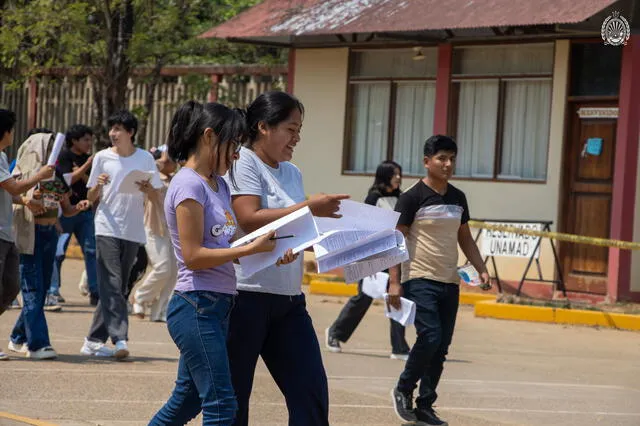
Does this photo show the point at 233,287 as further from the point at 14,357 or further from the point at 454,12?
the point at 454,12

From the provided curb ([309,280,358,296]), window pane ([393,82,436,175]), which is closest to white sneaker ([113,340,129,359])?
curb ([309,280,358,296])

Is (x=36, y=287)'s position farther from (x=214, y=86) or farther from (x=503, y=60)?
(x=214, y=86)

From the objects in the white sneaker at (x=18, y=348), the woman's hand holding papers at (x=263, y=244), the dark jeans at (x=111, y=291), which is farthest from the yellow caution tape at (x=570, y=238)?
the woman's hand holding papers at (x=263, y=244)

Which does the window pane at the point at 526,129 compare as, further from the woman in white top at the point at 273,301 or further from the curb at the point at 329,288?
the woman in white top at the point at 273,301

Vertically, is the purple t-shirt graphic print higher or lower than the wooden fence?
lower

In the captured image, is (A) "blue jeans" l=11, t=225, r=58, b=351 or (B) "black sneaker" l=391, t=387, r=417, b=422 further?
(A) "blue jeans" l=11, t=225, r=58, b=351

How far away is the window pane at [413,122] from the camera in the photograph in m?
19.4

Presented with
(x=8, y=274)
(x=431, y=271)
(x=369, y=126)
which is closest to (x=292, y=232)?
(x=431, y=271)

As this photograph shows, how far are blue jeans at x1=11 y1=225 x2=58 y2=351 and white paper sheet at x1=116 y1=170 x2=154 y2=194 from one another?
0.66 meters

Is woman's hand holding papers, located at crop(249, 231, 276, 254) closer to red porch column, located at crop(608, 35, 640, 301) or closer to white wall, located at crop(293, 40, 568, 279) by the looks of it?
red porch column, located at crop(608, 35, 640, 301)

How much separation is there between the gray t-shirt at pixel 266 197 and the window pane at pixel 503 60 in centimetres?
1201

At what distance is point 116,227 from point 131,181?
0.48 meters

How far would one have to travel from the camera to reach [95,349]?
10820 millimetres

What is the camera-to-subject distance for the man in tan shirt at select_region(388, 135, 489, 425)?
8.50 m
